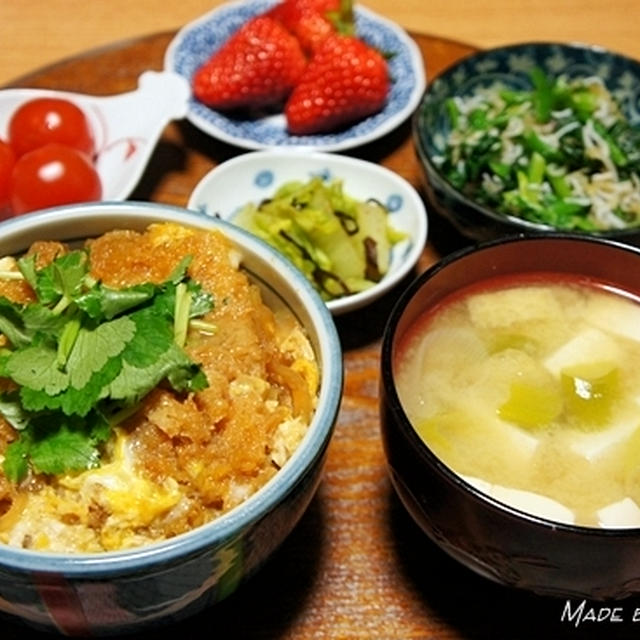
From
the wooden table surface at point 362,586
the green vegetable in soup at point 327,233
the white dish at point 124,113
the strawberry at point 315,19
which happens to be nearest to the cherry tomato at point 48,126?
the white dish at point 124,113

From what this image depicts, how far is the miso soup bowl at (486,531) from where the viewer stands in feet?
3.50

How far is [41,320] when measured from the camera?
119 cm

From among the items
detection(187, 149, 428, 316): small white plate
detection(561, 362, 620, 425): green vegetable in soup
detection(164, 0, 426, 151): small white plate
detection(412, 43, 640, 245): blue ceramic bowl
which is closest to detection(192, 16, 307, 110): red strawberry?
detection(164, 0, 426, 151): small white plate

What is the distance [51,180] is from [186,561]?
1.04m

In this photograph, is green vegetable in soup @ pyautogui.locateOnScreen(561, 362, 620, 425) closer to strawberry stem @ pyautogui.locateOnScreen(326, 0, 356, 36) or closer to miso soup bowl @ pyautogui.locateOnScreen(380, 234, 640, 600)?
miso soup bowl @ pyautogui.locateOnScreen(380, 234, 640, 600)

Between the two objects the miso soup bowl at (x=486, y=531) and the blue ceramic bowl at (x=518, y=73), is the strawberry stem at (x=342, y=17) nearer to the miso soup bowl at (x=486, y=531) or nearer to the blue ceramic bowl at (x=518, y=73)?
the blue ceramic bowl at (x=518, y=73)

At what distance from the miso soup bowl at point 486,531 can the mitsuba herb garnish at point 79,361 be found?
0.26 meters

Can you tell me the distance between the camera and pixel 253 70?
2191 millimetres

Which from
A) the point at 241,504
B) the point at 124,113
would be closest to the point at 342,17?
the point at 124,113

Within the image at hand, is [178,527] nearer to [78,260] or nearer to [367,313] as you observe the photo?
[78,260]

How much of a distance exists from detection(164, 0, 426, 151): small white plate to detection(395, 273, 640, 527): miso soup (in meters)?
0.81

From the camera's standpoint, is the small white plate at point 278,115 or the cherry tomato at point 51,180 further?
the small white plate at point 278,115

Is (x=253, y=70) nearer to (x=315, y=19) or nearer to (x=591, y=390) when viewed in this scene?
(x=315, y=19)

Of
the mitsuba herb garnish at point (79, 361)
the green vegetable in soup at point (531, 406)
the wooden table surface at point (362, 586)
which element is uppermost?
the mitsuba herb garnish at point (79, 361)
